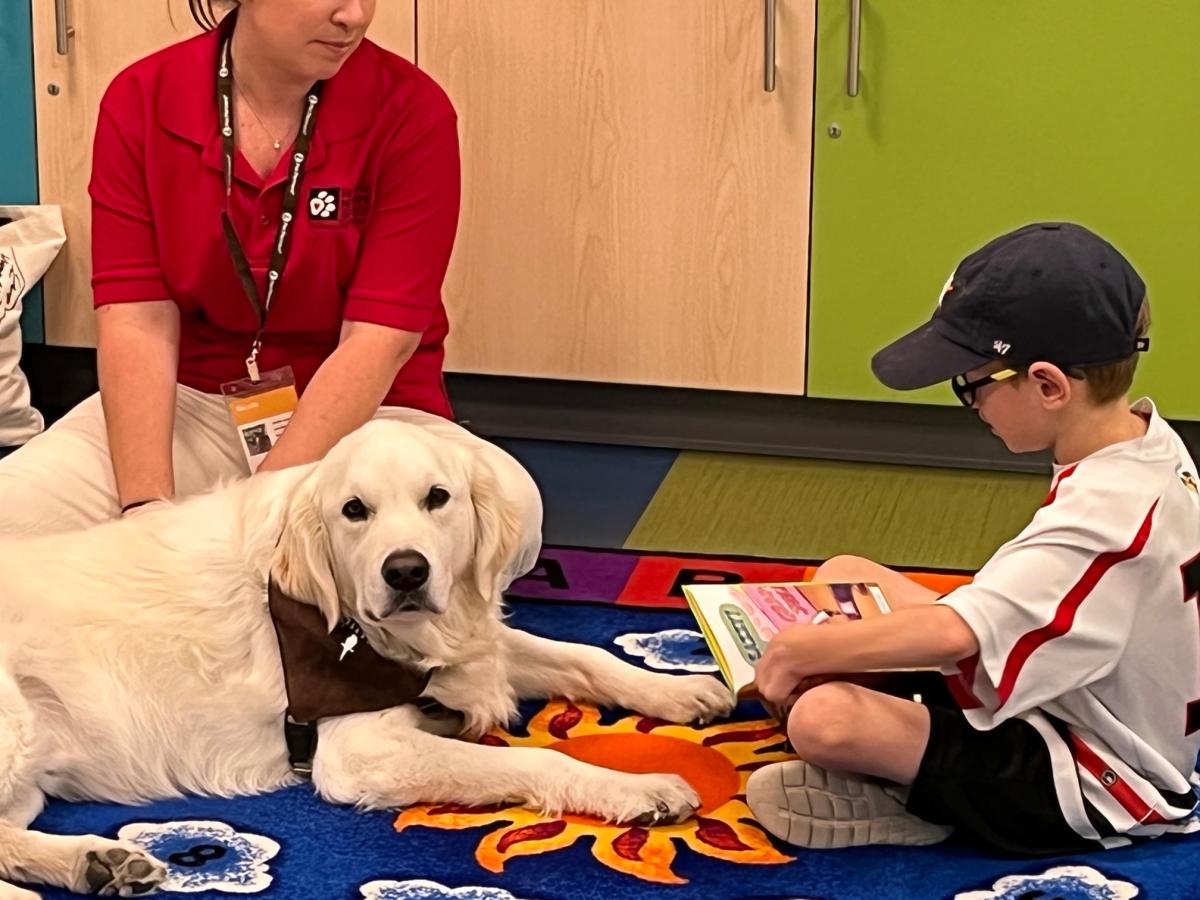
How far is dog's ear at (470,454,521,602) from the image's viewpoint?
7.97ft

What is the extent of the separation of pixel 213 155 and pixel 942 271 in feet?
5.70

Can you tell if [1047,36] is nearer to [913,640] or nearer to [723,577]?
[723,577]

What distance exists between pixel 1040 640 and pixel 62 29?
2.97 meters

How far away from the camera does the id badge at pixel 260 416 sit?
9.51 ft

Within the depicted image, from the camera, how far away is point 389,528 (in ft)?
7.55

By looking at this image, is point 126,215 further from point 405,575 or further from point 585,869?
point 585,869

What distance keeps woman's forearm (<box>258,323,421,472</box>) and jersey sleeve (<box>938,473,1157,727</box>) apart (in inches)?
41.3

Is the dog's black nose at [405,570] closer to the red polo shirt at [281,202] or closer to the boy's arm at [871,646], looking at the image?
the boy's arm at [871,646]

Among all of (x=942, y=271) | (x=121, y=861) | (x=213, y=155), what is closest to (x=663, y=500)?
(x=942, y=271)

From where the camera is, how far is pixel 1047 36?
378 centimetres

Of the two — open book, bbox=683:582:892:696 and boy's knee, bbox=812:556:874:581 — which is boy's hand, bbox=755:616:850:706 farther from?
boy's knee, bbox=812:556:874:581

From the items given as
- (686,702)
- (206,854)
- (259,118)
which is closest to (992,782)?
(686,702)

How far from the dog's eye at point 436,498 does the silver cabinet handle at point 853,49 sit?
74.6 inches

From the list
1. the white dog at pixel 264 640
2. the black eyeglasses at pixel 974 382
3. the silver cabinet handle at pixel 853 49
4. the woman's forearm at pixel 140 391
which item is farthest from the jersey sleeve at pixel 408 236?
the silver cabinet handle at pixel 853 49
